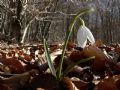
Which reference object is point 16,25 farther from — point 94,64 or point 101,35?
point 101,35

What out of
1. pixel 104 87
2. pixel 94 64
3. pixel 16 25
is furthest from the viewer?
pixel 16 25

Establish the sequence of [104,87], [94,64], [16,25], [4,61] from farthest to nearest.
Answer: [16,25]
[4,61]
[94,64]
[104,87]

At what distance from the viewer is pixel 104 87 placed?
5.09 feet

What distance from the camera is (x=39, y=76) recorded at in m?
1.71

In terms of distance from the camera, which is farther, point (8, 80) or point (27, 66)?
point (27, 66)

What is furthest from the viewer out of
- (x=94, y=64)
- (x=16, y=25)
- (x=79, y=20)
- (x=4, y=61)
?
(x=16, y=25)

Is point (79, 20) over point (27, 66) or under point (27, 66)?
over

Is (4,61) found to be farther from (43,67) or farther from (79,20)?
(79,20)

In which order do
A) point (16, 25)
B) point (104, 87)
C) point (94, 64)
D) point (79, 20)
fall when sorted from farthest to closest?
point (16, 25), point (94, 64), point (79, 20), point (104, 87)

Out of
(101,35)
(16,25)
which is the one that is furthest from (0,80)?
(101,35)

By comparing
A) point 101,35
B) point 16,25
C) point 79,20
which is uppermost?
point 79,20

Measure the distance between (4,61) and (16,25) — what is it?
1104 centimetres

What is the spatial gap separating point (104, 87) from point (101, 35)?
173ft

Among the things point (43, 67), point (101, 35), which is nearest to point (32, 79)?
point (43, 67)
